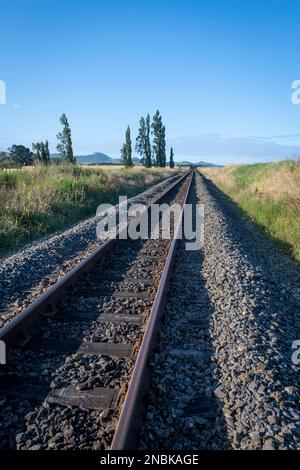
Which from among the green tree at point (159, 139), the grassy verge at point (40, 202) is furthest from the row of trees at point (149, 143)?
the grassy verge at point (40, 202)

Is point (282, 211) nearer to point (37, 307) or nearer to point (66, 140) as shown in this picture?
point (37, 307)

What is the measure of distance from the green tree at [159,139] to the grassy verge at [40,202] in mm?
67055

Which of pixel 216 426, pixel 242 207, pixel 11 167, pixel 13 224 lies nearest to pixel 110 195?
pixel 11 167

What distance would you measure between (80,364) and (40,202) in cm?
728

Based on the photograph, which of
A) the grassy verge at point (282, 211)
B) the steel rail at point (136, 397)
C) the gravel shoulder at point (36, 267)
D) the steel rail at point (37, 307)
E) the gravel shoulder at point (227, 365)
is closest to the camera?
the steel rail at point (136, 397)

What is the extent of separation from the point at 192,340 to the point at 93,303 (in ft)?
4.75

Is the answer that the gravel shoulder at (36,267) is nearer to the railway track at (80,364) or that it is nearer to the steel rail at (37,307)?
the steel rail at (37,307)

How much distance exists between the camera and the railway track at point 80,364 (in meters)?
2.29

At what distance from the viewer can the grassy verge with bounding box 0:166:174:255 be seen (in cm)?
806

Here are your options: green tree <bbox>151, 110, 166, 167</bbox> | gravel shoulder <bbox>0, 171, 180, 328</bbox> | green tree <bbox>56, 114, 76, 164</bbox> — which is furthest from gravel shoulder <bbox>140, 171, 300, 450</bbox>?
green tree <bbox>151, 110, 166, 167</bbox>

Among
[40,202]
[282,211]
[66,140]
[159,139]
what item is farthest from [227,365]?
[159,139]

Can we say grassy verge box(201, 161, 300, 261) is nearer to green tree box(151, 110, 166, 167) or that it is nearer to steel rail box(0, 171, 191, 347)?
steel rail box(0, 171, 191, 347)

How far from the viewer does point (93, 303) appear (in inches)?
171
